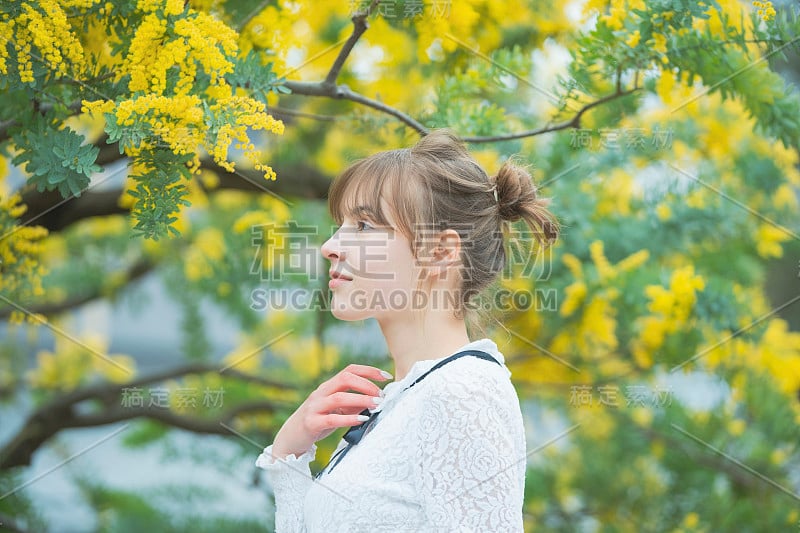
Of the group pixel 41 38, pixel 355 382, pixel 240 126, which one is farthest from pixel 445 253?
pixel 41 38

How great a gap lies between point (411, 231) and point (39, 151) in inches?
19.9

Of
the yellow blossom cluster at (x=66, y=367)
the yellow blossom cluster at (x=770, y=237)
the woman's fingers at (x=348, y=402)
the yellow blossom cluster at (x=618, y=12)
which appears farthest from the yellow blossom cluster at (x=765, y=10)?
the yellow blossom cluster at (x=66, y=367)

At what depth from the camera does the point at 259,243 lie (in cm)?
248

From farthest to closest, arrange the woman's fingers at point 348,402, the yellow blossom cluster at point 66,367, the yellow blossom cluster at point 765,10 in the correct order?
1. the yellow blossom cluster at point 66,367
2. the yellow blossom cluster at point 765,10
3. the woman's fingers at point 348,402

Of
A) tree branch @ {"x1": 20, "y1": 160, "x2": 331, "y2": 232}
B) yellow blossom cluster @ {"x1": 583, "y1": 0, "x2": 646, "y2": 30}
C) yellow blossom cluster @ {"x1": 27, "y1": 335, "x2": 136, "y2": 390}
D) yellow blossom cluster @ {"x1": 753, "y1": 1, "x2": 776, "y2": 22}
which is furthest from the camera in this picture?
yellow blossom cluster @ {"x1": 27, "y1": 335, "x2": 136, "y2": 390}

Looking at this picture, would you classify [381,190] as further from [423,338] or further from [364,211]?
[423,338]

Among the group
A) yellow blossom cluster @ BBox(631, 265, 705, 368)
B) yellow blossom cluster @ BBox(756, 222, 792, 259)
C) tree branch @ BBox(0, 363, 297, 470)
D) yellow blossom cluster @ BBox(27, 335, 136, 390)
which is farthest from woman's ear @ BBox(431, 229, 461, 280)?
yellow blossom cluster @ BBox(27, 335, 136, 390)

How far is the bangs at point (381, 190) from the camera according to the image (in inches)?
43.2

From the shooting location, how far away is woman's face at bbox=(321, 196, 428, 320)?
1.07 metres

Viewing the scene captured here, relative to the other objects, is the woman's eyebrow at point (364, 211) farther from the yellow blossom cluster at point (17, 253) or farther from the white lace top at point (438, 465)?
the yellow blossom cluster at point (17, 253)

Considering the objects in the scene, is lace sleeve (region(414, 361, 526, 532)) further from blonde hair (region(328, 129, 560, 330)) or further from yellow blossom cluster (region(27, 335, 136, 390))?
yellow blossom cluster (region(27, 335, 136, 390))

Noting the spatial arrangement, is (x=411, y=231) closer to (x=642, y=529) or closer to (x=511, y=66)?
(x=511, y=66)

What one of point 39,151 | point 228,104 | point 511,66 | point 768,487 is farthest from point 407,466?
point 768,487

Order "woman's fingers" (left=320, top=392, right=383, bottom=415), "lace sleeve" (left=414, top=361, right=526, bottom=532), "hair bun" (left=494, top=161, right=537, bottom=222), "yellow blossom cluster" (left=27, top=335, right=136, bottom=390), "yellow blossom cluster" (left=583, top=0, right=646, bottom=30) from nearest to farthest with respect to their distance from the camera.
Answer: "lace sleeve" (left=414, top=361, right=526, bottom=532), "woman's fingers" (left=320, top=392, right=383, bottom=415), "hair bun" (left=494, top=161, right=537, bottom=222), "yellow blossom cluster" (left=583, top=0, right=646, bottom=30), "yellow blossom cluster" (left=27, top=335, right=136, bottom=390)
